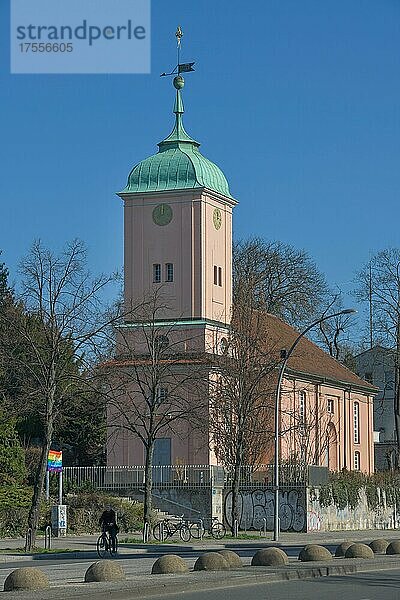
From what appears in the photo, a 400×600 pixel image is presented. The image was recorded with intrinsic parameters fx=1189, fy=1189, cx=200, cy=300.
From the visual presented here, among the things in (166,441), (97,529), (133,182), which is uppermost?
(133,182)

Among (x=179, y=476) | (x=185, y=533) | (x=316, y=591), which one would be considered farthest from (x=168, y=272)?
(x=316, y=591)

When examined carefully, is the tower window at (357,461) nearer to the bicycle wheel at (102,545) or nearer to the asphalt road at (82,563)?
the asphalt road at (82,563)

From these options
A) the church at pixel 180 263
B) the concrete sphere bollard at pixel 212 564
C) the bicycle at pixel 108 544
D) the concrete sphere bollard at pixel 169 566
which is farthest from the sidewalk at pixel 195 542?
the church at pixel 180 263

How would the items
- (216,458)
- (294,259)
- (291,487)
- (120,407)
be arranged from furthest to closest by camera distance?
(294,259) < (216,458) < (291,487) < (120,407)

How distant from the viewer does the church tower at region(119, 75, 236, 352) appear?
67062 millimetres

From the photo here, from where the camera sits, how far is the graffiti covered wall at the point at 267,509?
54.7 meters

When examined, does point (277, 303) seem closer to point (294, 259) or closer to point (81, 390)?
point (294, 259)

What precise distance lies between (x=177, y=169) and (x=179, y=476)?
18103mm

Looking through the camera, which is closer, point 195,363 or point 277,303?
point 195,363

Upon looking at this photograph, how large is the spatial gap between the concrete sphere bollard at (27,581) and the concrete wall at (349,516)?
33.8 m

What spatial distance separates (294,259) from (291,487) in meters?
28.2

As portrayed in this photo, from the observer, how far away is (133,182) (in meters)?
68.6

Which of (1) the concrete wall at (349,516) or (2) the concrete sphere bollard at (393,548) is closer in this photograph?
(2) the concrete sphere bollard at (393,548)

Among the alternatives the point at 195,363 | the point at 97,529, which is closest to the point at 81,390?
the point at 97,529
